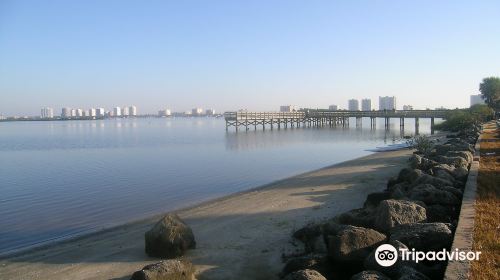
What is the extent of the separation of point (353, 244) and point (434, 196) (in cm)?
337

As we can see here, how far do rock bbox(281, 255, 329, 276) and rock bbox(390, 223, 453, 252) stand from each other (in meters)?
1.07

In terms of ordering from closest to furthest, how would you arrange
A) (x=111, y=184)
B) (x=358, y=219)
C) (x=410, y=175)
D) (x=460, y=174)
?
(x=358, y=219) → (x=460, y=174) → (x=410, y=175) → (x=111, y=184)

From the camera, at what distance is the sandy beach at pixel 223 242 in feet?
26.9

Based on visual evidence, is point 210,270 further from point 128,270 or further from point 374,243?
point 374,243

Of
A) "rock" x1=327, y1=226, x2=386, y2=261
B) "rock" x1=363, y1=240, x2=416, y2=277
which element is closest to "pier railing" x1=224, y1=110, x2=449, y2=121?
"rock" x1=327, y1=226, x2=386, y2=261

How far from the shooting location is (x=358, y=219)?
830 cm

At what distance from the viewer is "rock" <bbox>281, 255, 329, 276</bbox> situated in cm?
619

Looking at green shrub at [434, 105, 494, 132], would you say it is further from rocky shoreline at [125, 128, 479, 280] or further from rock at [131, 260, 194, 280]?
rock at [131, 260, 194, 280]

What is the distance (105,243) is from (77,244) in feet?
2.66

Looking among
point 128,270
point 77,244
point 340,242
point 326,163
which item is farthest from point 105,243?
point 326,163

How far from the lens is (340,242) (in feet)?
20.7

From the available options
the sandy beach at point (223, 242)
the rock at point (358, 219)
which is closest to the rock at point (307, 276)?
the sandy beach at point (223, 242)

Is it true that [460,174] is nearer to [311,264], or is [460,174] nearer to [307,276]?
[311,264]

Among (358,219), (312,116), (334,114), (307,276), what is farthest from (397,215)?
(312,116)
